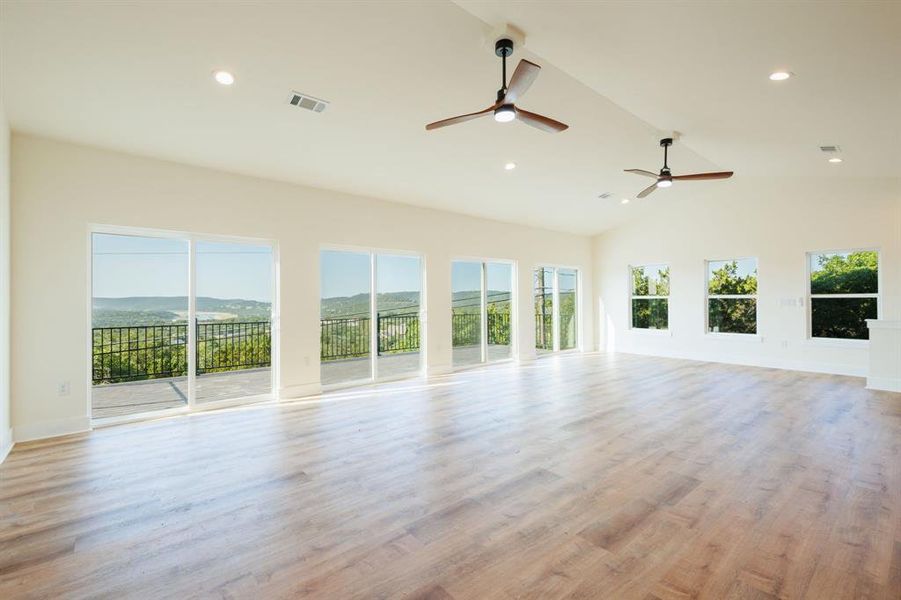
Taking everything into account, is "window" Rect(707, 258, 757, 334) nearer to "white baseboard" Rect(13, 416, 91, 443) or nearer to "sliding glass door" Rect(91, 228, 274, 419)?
"sliding glass door" Rect(91, 228, 274, 419)

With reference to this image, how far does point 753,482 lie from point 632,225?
24.6 ft

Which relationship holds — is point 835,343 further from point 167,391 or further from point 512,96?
point 167,391

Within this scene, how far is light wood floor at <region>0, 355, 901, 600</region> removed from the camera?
6.41 feet

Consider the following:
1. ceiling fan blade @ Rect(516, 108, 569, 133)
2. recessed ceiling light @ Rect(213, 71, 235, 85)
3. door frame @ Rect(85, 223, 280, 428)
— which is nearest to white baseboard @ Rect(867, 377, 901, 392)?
ceiling fan blade @ Rect(516, 108, 569, 133)

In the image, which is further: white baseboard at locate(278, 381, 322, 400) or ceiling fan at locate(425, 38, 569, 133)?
white baseboard at locate(278, 381, 322, 400)

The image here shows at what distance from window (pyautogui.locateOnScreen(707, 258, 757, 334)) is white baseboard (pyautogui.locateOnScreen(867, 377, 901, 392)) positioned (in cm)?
205

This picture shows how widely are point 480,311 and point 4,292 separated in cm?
618

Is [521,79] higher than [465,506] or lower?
higher

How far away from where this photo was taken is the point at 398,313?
682 cm

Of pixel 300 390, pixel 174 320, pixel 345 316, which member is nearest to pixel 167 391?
pixel 174 320

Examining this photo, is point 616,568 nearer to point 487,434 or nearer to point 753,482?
point 753,482

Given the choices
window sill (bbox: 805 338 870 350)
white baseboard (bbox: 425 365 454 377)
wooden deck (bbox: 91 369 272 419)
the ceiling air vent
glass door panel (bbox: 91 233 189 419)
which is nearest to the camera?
the ceiling air vent

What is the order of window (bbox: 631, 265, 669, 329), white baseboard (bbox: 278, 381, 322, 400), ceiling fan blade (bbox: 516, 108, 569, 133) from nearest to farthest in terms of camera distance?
ceiling fan blade (bbox: 516, 108, 569, 133), white baseboard (bbox: 278, 381, 322, 400), window (bbox: 631, 265, 669, 329)

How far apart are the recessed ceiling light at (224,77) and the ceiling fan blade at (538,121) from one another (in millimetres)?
2300
